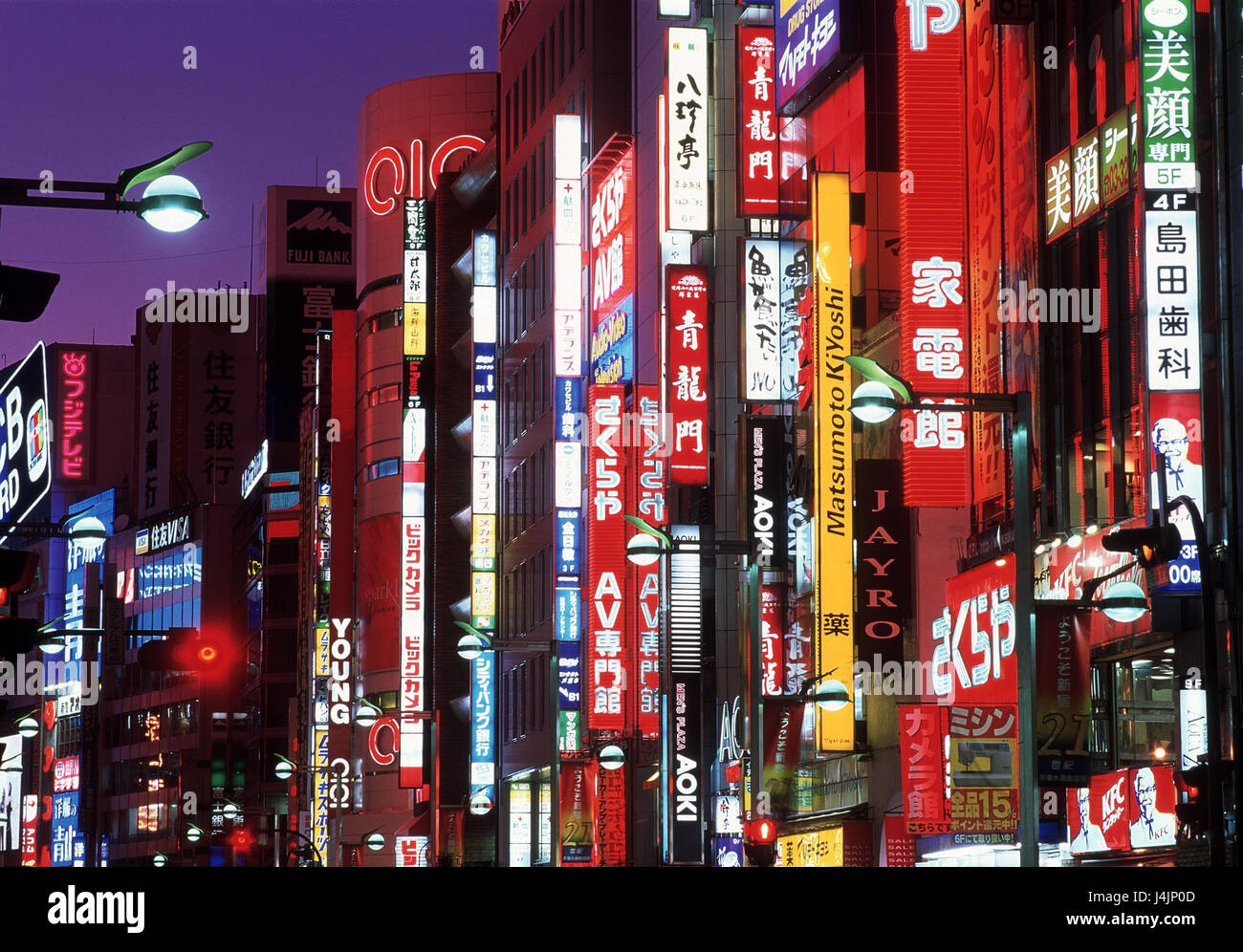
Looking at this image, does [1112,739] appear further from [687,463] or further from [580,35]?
[580,35]

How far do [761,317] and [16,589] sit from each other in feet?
85.2

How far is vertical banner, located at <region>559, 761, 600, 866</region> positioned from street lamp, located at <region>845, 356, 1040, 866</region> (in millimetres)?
33041

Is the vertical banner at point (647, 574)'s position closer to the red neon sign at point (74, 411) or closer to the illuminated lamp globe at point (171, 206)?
the illuminated lamp globe at point (171, 206)

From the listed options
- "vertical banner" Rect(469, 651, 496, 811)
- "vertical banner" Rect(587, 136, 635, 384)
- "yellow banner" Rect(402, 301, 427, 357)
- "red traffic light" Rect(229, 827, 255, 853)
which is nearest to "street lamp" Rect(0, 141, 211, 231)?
"vertical banner" Rect(587, 136, 635, 384)

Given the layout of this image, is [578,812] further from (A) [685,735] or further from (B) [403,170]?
(B) [403,170]

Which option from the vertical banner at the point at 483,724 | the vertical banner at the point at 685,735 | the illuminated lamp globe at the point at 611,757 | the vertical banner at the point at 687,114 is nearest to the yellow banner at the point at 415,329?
the vertical banner at the point at 483,724

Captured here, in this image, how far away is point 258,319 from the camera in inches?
5064

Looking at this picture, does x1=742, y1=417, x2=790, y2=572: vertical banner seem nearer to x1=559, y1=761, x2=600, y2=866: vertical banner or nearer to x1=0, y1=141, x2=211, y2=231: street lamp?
x1=559, y1=761, x2=600, y2=866: vertical banner

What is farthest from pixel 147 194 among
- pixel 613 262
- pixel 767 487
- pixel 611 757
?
pixel 613 262

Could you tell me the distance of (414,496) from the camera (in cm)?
7975

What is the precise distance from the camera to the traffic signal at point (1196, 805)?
2373 centimetres

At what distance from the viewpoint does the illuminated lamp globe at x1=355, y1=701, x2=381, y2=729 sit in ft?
277
